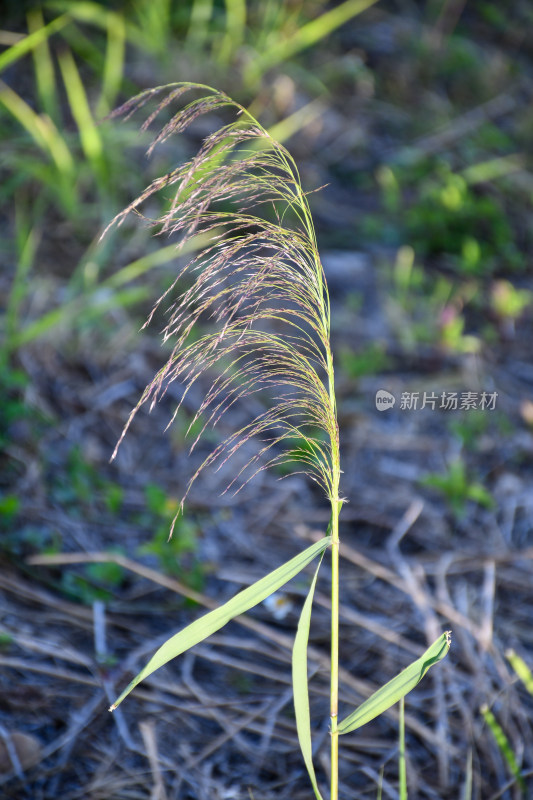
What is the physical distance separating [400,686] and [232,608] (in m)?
0.20

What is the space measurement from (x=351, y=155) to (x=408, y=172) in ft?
0.95

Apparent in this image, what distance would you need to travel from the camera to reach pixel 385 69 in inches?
138

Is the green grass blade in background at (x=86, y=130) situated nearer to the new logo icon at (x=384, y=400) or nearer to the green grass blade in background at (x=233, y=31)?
the green grass blade in background at (x=233, y=31)

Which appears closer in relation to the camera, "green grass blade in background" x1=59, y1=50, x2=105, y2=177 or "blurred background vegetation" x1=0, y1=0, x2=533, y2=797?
"blurred background vegetation" x1=0, y1=0, x2=533, y2=797

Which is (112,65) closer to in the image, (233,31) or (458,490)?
(233,31)

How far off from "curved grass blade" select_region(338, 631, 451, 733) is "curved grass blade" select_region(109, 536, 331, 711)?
0.16 meters

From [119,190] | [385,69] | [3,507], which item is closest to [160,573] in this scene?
[3,507]

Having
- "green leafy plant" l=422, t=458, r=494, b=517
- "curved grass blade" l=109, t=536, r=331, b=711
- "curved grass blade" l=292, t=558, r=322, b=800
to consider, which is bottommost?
"green leafy plant" l=422, t=458, r=494, b=517

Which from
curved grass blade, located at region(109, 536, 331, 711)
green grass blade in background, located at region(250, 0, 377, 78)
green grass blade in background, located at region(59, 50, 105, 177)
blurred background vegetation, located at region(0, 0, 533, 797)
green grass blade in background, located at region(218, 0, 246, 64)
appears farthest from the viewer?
green grass blade in background, located at region(218, 0, 246, 64)

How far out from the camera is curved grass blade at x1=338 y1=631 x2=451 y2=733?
0.79 meters

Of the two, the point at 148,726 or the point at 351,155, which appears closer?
the point at 148,726

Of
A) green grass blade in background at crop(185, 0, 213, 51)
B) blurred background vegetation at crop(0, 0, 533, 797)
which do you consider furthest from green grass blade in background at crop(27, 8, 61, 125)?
green grass blade in background at crop(185, 0, 213, 51)

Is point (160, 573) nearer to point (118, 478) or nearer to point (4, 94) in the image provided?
point (118, 478)

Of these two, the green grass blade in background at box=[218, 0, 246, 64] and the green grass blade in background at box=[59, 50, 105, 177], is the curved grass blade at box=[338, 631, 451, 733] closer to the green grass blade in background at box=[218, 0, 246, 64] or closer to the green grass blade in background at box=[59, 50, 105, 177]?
the green grass blade in background at box=[59, 50, 105, 177]
